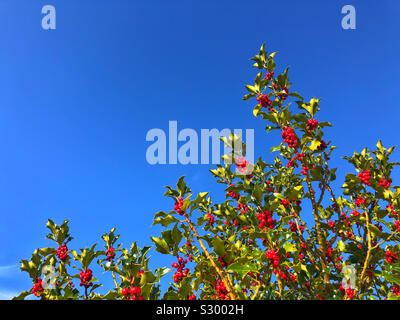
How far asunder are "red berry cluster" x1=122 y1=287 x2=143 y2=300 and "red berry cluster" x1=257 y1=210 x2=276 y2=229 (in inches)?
68.3

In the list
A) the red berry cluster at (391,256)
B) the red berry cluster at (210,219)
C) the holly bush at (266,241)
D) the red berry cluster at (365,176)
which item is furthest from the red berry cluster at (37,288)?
the red berry cluster at (365,176)

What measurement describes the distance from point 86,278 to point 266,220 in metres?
3.03

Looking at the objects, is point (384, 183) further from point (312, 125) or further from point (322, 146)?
point (312, 125)

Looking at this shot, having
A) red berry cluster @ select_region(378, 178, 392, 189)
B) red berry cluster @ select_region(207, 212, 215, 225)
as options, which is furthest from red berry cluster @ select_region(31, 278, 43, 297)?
red berry cluster @ select_region(378, 178, 392, 189)

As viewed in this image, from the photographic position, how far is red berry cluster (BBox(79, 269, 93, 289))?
13.7 feet

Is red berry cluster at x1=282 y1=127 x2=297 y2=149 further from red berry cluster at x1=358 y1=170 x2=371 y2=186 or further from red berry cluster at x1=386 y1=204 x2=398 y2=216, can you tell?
red berry cluster at x1=386 y1=204 x2=398 y2=216

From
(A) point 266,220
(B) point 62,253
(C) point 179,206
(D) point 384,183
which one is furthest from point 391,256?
(B) point 62,253

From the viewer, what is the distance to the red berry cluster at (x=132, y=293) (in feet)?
8.57

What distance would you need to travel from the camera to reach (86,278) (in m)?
4.21

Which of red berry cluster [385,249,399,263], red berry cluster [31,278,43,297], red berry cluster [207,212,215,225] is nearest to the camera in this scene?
red berry cluster [31,278,43,297]

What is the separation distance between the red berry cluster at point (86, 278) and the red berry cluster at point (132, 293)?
77.1 inches

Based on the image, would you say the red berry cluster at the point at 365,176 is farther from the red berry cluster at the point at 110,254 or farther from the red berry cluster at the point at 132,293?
the red berry cluster at the point at 110,254

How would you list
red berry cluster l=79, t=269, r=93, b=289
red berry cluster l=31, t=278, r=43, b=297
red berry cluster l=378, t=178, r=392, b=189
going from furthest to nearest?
1. red berry cluster l=378, t=178, r=392, b=189
2. red berry cluster l=79, t=269, r=93, b=289
3. red berry cluster l=31, t=278, r=43, b=297
